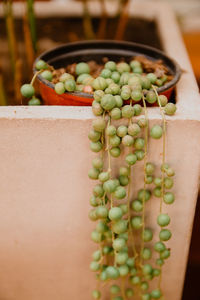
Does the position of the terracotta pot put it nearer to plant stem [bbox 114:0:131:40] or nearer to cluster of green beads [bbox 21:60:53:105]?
cluster of green beads [bbox 21:60:53:105]

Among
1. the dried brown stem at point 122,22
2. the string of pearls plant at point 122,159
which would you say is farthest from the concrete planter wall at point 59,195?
the dried brown stem at point 122,22

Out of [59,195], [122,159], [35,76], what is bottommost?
[59,195]

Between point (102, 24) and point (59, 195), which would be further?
point (102, 24)

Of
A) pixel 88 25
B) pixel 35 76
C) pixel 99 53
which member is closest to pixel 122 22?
pixel 88 25

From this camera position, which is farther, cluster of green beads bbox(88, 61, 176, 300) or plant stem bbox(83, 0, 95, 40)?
plant stem bbox(83, 0, 95, 40)

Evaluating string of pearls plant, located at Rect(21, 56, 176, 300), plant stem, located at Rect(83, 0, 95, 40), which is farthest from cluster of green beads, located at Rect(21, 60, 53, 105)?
plant stem, located at Rect(83, 0, 95, 40)

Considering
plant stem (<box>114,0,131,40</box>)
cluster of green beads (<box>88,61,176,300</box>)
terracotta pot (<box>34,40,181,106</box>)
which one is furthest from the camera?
plant stem (<box>114,0,131,40</box>)

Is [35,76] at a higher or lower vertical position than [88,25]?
lower

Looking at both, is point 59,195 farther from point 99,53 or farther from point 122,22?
point 122,22
